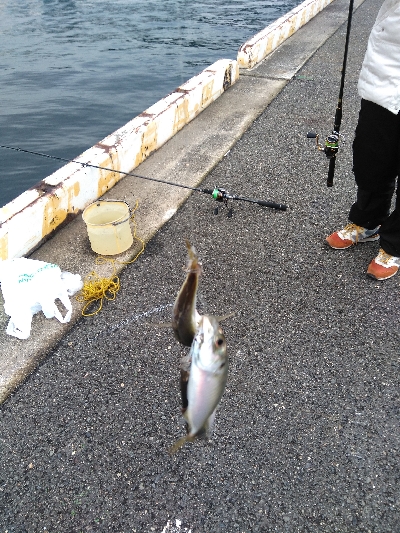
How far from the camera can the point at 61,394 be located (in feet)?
9.39

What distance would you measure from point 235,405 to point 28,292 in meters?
1.74

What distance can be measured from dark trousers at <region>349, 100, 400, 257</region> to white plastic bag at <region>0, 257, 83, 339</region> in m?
2.49

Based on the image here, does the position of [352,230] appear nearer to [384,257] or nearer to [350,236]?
[350,236]

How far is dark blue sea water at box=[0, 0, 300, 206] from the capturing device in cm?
918

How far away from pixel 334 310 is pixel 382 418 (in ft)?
3.06

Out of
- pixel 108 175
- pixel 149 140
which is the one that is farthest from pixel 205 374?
pixel 149 140

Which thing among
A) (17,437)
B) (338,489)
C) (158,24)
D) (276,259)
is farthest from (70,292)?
(158,24)

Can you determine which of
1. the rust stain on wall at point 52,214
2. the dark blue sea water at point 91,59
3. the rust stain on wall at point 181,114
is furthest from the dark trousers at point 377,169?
the dark blue sea water at point 91,59

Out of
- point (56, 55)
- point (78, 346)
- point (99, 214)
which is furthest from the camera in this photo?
point (56, 55)

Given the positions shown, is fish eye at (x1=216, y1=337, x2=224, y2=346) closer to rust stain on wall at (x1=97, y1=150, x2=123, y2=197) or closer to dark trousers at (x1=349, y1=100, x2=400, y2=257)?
dark trousers at (x1=349, y1=100, x2=400, y2=257)

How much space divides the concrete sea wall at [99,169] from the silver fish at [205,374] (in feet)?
8.48

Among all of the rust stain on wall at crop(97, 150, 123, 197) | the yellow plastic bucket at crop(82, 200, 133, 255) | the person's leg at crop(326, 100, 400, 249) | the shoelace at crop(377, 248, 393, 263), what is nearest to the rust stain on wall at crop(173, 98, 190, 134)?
the rust stain on wall at crop(97, 150, 123, 197)

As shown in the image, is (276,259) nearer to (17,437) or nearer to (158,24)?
(17,437)

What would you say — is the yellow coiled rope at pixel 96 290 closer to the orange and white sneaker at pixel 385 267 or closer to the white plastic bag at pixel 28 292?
the white plastic bag at pixel 28 292
